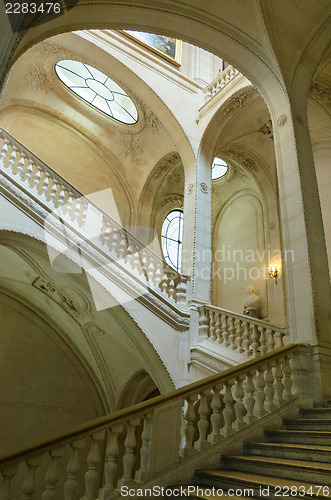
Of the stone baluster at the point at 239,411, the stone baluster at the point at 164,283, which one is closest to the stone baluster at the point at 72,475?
the stone baluster at the point at 239,411

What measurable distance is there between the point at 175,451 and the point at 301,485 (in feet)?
3.57

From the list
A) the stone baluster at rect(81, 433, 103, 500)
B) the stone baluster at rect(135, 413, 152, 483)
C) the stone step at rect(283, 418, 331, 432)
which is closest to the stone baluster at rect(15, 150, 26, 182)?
the stone baluster at rect(135, 413, 152, 483)

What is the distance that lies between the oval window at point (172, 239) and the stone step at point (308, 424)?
8551 millimetres

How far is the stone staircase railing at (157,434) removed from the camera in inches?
112

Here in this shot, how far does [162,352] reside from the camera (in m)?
6.85

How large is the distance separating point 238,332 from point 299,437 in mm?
3315

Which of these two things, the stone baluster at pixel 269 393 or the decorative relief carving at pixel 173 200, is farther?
the decorative relief carving at pixel 173 200

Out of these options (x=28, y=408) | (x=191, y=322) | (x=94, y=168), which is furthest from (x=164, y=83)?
(x=28, y=408)

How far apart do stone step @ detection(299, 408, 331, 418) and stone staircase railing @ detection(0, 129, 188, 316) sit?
11.0 feet

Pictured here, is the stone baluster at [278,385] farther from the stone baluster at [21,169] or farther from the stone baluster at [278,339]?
the stone baluster at [21,169]

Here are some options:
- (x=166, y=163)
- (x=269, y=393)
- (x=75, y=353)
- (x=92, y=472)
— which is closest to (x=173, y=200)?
(x=166, y=163)

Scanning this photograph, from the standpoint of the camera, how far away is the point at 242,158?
12.1 m

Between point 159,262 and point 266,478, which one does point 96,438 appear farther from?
point 159,262

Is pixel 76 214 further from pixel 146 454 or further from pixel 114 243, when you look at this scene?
pixel 146 454
